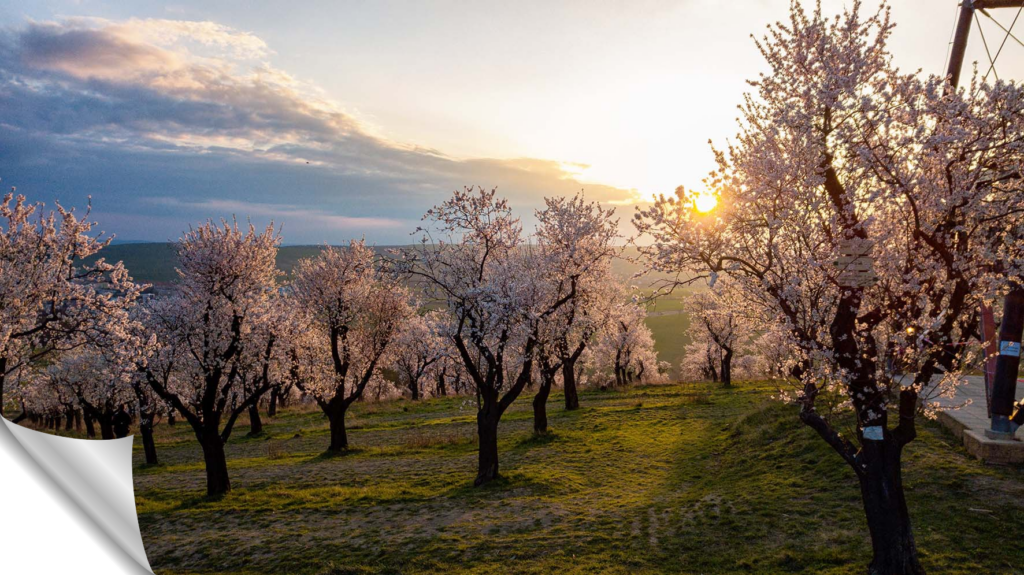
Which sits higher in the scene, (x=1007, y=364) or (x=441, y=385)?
(x=1007, y=364)

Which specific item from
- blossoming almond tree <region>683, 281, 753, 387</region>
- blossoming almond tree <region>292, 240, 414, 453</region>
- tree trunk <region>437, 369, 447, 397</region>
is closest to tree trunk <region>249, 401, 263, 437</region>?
blossoming almond tree <region>292, 240, 414, 453</region>

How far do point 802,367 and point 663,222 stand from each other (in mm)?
3937

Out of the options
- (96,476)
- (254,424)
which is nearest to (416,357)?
(254,424)

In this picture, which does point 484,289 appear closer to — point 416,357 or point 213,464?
point 213,464

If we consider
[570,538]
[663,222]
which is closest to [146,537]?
[570,538]

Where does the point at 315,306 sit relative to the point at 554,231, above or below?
below

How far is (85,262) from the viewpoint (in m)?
13.9

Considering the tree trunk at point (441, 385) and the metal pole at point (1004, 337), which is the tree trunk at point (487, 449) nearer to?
the metal pole at point (1004, 337)

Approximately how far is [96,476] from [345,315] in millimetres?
27684

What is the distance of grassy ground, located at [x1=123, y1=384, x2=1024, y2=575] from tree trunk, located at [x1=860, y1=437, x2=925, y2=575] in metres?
0.84

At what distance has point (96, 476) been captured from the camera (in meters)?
4.59

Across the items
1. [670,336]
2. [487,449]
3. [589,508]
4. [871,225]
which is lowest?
[670,336]

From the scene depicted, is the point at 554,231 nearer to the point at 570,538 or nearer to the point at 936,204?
the point at 570,538

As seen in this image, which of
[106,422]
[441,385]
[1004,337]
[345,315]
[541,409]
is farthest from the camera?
[441,385]
